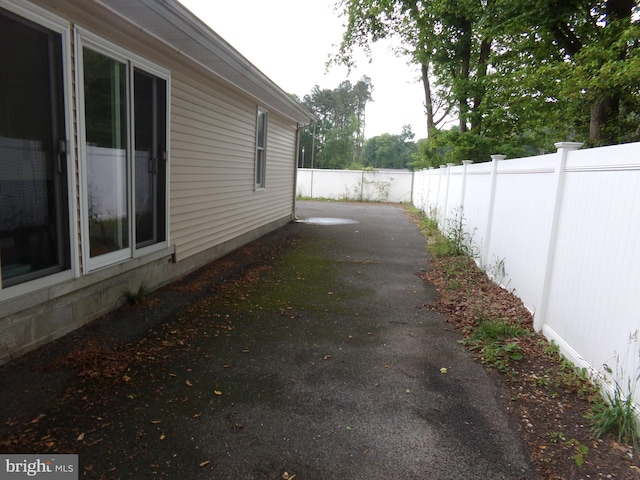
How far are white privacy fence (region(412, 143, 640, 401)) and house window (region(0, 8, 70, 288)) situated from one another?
12.9 ft

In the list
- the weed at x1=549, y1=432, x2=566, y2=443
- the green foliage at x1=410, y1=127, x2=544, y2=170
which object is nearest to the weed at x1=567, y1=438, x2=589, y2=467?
the weed at x1=549, y1=432, x2=566, y2=443

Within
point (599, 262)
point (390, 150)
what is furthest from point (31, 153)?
point (390, 150)

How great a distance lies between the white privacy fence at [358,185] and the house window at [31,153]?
780 inches

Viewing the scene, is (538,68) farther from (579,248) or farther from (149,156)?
(149,156)

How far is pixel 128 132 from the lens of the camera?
3.94 m

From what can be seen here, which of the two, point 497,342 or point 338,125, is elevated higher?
point 338,125

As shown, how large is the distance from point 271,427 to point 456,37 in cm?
1364

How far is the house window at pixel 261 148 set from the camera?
8.33 meters

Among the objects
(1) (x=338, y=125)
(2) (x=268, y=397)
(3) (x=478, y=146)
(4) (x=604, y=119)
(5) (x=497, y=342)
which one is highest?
(1) (x=338, y=125)

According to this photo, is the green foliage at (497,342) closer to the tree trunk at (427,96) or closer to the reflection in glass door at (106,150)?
the reflection in glass door at (106,150)

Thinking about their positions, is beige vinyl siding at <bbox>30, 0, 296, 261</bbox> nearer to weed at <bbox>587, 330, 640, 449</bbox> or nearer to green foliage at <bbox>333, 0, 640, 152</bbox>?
weed at <bbox>587, 330, 640, 449</bbox>

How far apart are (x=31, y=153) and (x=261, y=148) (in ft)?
19.2

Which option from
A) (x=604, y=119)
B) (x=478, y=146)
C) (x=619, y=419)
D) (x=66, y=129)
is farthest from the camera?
(x=478, y=146)

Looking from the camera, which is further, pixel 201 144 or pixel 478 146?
pixel 478 146
